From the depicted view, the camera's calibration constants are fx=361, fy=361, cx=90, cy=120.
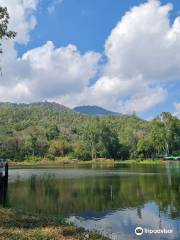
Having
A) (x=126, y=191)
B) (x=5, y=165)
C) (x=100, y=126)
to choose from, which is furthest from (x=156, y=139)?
(x=5, y=165)

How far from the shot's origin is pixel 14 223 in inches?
802

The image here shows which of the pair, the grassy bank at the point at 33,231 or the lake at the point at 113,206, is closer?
the grassy bank at the point at 33,231

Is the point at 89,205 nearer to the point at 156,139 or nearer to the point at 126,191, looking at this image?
the point at 126,191

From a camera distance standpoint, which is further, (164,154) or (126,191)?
(164,154)

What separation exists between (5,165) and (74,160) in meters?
141
